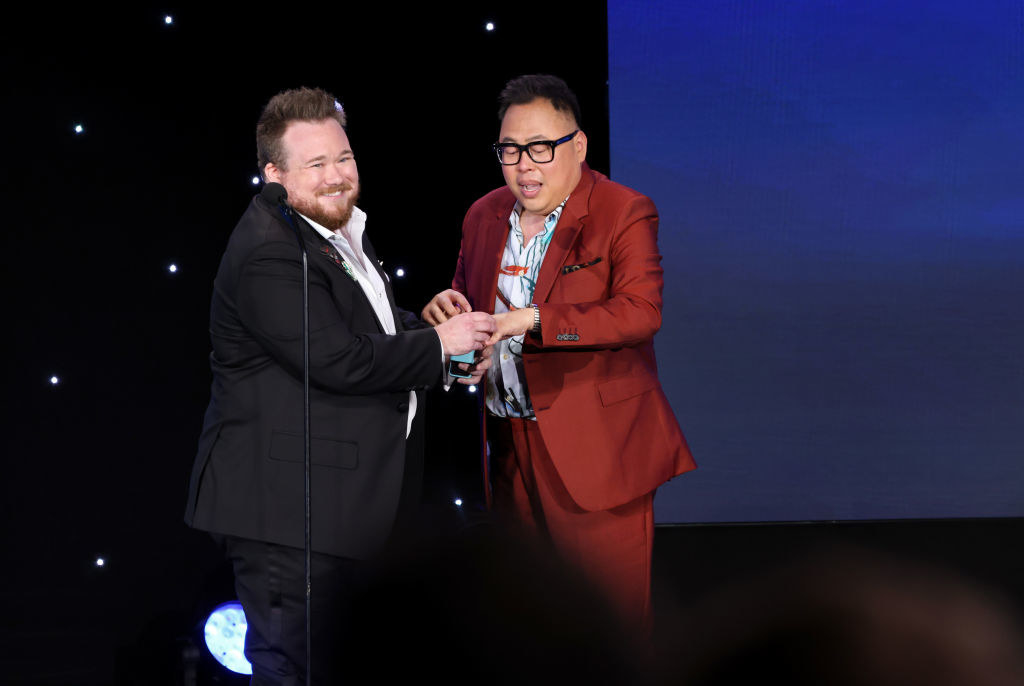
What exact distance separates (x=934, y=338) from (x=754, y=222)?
46.5 inches

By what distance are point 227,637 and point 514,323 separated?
56.0 inches

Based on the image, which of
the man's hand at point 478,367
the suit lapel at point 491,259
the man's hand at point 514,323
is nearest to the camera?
the man's hand at point 514,323

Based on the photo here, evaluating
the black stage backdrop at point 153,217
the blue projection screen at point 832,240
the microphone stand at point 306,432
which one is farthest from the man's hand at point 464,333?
the blue projection screen at point 832,240

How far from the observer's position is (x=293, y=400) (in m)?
2.00

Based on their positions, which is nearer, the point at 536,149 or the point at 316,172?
the point at 316,172

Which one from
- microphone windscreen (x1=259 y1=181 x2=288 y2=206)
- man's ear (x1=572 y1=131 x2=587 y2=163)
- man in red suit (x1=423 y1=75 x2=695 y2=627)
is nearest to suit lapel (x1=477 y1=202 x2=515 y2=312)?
man in red suit (x1=423 y1=75 x2=695 y2=627)

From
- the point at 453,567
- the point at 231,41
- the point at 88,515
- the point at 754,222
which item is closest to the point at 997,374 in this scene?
the point at 754,222

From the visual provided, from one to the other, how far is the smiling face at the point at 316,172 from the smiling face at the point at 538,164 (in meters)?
0.47

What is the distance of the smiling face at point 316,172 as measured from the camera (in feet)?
6.83

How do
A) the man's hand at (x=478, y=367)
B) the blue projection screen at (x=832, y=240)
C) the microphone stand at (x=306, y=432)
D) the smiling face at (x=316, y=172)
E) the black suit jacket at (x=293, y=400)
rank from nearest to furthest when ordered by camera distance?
the microphone stand at (x=306, y=432) → the black suit jacket at (x=293, y=400) → the smiling face at (x=316, y=172) → the man's hand at (x=478, y=367) → the blue projection screen at (x=832, y=240)

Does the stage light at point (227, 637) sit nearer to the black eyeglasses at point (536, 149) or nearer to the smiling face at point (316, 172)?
the smiling face at point (316, 172)

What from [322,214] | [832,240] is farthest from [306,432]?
[832,240]

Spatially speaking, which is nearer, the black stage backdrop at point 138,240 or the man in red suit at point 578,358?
the man in red suit at point 578,358

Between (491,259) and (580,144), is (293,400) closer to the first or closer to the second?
(491,259)
